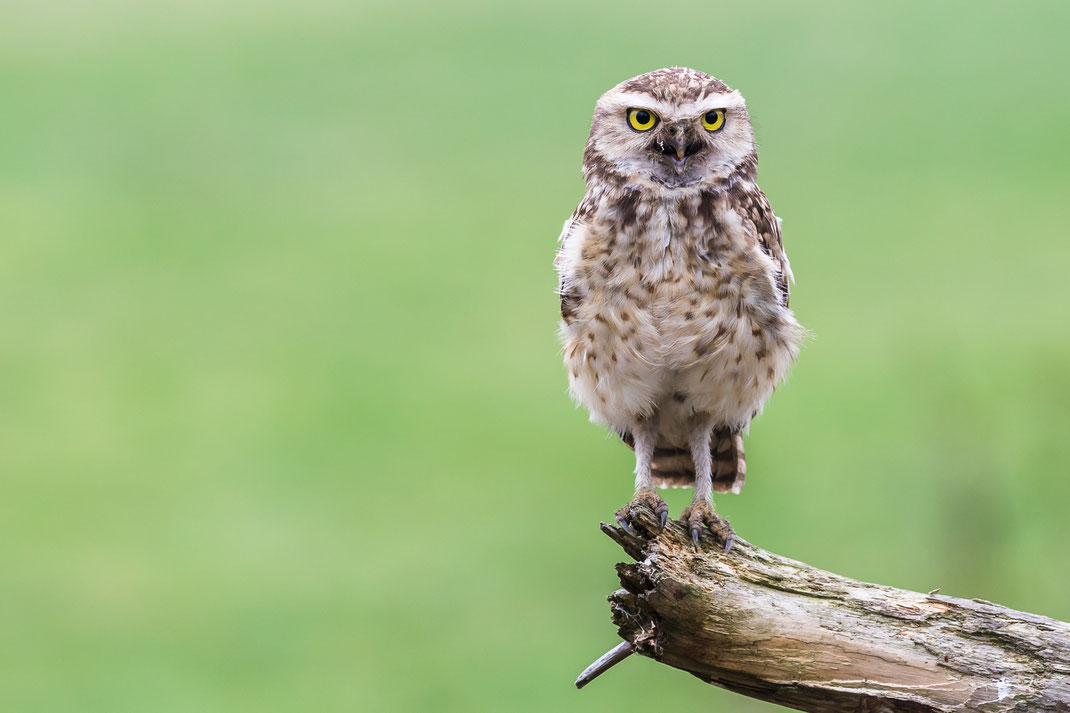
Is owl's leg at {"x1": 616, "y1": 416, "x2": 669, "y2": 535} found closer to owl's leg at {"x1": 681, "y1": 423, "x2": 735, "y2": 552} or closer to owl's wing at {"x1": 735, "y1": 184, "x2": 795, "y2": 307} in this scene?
owl's leg at {"x1": 681, "y1": 423, "x2": 735, "y2": 552}

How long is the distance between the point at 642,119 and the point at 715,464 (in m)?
1.24

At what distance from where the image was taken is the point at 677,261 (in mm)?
3215

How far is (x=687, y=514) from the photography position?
10.8 feet

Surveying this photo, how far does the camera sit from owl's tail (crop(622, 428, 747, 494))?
378 centimetres

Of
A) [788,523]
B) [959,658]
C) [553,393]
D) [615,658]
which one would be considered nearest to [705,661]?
[615,658]

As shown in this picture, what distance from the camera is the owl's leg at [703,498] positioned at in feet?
10.3

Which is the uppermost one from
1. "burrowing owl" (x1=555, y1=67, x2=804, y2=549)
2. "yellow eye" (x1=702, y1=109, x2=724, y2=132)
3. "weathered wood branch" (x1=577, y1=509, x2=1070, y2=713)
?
"yellow eye" (x1=702, y1=109, x2=724, y2=132)

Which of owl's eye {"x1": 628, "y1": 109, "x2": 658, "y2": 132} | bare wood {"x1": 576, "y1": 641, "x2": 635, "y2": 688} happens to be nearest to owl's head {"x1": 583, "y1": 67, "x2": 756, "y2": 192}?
owl's eye {"x1": 628, "y1": 109, "x2": 658, "y2": 132}

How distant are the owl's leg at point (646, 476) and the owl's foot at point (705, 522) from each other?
0.07 m

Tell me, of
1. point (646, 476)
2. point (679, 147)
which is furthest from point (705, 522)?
point (679, 147)

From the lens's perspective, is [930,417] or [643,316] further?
[930,417]

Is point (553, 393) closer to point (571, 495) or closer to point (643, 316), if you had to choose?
point (571, 495)

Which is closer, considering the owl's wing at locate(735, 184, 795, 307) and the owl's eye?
the owl's eye

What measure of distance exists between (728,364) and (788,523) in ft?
14.2
